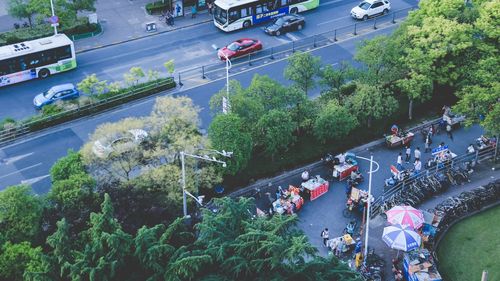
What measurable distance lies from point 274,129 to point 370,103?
882 centimetres

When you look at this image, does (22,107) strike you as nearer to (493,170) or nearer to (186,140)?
(186,140)

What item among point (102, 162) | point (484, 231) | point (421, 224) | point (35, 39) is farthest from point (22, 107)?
point (484, 231)

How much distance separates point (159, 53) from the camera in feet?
228

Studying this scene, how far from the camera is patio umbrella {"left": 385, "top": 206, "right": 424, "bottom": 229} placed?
152 feet

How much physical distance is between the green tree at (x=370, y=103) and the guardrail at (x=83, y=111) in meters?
17.1

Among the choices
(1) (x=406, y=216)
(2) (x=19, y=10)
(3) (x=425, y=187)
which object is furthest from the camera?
(2) (x=19, y=10)

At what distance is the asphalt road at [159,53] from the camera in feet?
206

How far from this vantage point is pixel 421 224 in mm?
46906

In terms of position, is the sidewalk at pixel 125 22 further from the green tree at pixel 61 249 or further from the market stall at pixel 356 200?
the green tree at pixel 61 249

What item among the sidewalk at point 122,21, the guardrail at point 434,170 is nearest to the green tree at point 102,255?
the guardrail at point 434,170

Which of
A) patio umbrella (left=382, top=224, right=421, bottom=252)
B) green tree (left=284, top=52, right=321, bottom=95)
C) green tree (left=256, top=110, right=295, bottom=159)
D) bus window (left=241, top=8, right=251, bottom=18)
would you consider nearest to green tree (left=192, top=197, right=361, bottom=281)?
patio umbrella (left=382, top=224, right=421, bottom=252)

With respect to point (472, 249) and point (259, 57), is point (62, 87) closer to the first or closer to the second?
point (259, 57)

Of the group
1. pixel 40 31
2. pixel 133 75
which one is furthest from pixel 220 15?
pixel 40 31

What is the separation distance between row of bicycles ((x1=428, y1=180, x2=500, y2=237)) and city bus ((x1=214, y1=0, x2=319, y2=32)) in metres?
31.4
